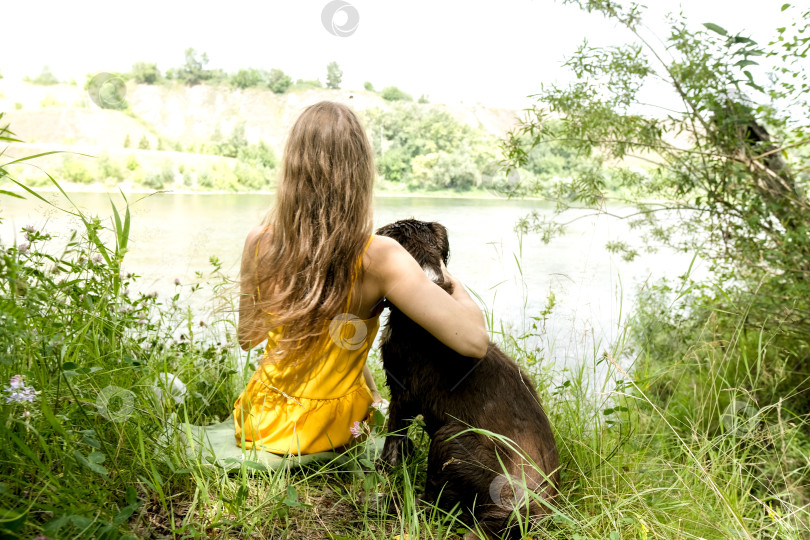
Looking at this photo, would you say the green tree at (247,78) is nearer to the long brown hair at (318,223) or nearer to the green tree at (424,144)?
the green tree at (424,144)

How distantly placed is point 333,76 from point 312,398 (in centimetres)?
340

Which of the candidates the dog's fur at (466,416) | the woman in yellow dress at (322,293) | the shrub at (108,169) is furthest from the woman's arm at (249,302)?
the shrub at (108,169)

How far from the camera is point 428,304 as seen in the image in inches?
72.3

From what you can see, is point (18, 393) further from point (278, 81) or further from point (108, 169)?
point (278, 81)

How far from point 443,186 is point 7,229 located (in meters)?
4.40

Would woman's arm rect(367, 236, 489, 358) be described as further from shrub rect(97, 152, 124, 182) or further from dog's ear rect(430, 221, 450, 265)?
shrub rect(97, 152, 124, 182)

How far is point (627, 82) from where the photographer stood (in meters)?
3.81

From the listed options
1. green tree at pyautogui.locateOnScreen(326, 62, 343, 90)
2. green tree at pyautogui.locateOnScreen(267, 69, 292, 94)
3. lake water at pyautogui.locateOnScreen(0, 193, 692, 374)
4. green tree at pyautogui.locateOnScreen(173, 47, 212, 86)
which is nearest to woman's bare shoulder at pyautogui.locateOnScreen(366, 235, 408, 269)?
lake water at pyautogui.locateOnScreen(0, 193, 692, 374)

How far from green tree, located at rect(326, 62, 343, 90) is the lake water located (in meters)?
1.08

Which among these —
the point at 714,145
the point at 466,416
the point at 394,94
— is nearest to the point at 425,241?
the point at 466,416

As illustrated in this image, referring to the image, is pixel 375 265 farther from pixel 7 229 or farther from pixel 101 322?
pixel 7 229

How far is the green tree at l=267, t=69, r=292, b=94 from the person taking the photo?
7.90 m

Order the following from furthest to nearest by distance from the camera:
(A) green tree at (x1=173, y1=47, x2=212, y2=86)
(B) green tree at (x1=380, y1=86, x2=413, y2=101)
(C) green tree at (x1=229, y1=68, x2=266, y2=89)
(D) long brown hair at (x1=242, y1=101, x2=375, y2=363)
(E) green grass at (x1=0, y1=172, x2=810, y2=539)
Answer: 1. (A) green tree at (x1=173, y1=47, x2=212, y2=86)
2. (C) green tree at (x1=229, y1=68, x2=266, y2=89)
3. (B) green tree at (x1=380, y1=86, x2=413, y2=101)
4. (D) long brown hair at (x1=242, y1=101, x2=375, y2=363)
5. (E) green grass at (x1=0, y1=172, x2=810, y2=539)

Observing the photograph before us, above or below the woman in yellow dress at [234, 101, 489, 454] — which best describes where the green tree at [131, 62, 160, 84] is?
above
